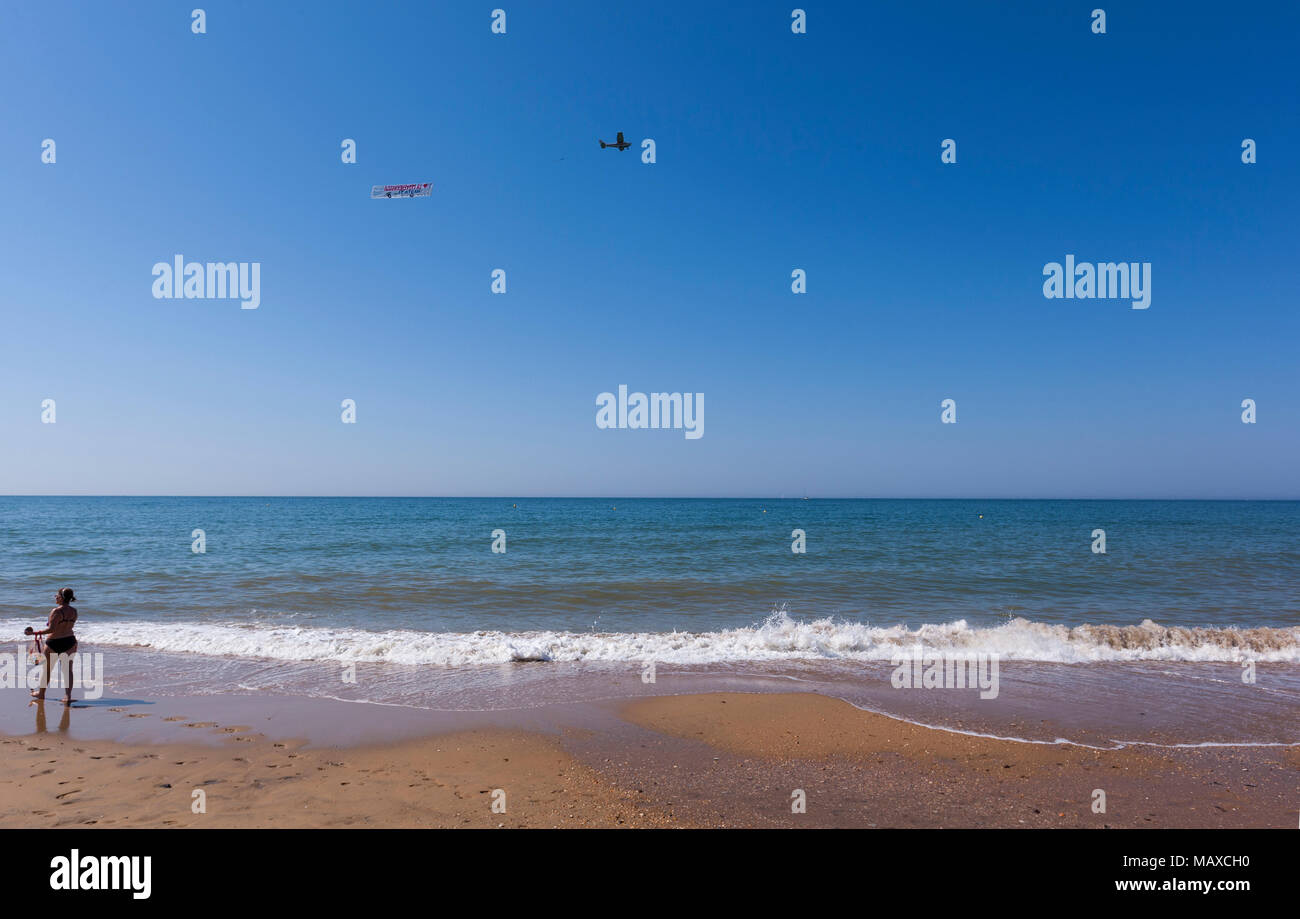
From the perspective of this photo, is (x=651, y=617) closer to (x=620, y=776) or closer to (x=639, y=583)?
(x=639, y=583)

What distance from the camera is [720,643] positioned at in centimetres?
1395

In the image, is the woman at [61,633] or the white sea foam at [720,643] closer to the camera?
the woman at [61,633]

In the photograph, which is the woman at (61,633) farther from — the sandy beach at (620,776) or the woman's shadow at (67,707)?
the sandy beach at (620,776)

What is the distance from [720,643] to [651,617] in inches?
136

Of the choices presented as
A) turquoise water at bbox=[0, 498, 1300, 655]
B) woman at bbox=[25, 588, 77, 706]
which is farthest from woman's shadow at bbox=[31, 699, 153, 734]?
turquoise water at bbox=[0, 498, 1300, 655]

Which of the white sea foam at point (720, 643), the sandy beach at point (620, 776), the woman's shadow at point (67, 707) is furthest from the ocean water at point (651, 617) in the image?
the sandy beach at point (620, 776)

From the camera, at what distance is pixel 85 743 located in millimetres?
7922

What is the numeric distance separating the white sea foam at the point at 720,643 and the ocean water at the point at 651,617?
70mm

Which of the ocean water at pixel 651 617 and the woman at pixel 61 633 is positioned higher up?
the woman at pixel 61 633

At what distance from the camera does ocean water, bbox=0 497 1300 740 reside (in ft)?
36.9

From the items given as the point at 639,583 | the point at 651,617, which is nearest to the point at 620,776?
the point at 651,617

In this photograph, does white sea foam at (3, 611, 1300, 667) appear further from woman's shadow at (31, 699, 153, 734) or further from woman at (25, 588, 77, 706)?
woman at (25, 588, 77, 706)

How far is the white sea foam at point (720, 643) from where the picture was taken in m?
12.9

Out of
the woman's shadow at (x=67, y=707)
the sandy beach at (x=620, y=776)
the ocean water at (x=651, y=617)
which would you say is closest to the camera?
the sandy beach at (x=620, y=776)
